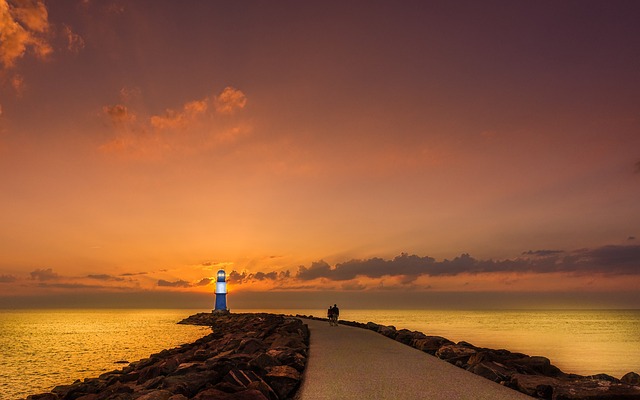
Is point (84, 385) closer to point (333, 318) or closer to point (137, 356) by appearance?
point (333, 318)

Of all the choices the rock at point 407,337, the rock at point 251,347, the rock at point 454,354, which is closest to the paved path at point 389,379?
the rock at point 454,354

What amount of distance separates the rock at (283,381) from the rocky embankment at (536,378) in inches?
196

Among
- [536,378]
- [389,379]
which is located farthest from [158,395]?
[536,378]

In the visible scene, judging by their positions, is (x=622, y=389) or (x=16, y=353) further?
(x=16, y=353)

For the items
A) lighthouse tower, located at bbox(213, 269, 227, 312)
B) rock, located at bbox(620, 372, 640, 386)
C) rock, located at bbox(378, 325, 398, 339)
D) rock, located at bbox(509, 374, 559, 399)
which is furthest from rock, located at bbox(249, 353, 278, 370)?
lighthouse tower, located at bbox(213, 269, 227, 312)

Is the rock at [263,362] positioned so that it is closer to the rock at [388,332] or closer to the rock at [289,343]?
the rock at [289,343]

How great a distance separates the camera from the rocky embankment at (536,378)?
9.55 m

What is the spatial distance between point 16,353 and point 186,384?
4095 cm

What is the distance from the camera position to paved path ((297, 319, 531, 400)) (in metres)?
9.93

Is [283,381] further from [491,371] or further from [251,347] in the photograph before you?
[251,347]

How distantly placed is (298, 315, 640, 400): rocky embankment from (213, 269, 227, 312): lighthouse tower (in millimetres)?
54176

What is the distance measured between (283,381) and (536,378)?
228 inches

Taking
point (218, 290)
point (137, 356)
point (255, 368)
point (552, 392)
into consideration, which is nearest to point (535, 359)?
point (552, 392)

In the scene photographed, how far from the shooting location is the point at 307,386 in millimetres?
10867
